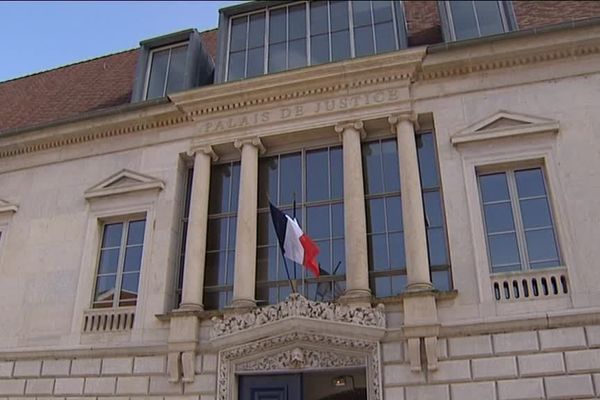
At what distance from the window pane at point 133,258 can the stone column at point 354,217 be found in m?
4.64

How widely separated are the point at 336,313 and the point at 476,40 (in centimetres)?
625

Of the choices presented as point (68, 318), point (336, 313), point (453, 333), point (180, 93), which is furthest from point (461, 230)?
point (68, 318)

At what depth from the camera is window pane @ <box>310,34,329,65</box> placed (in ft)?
41.4

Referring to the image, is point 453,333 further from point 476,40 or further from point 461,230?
point 476,40

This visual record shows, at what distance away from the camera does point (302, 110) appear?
39.2 feet

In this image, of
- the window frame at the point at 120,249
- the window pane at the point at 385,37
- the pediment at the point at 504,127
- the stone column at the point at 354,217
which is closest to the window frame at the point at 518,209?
the pediment at the point at 504,127

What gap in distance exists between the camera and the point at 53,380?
11.1 meters

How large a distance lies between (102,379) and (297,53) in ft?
27.1

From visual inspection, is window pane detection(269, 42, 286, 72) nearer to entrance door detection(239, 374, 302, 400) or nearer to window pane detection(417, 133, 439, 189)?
window pane detection(417, 133, 439, 189)

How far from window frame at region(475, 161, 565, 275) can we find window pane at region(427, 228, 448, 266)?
0.81 metres

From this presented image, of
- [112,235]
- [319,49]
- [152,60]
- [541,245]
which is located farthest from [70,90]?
[541,245]

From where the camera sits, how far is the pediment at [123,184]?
12.3 m

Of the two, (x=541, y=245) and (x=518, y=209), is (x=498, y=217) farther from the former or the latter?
(x=541, y=245)

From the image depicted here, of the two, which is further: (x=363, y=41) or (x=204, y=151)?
(x=363, y=41)
